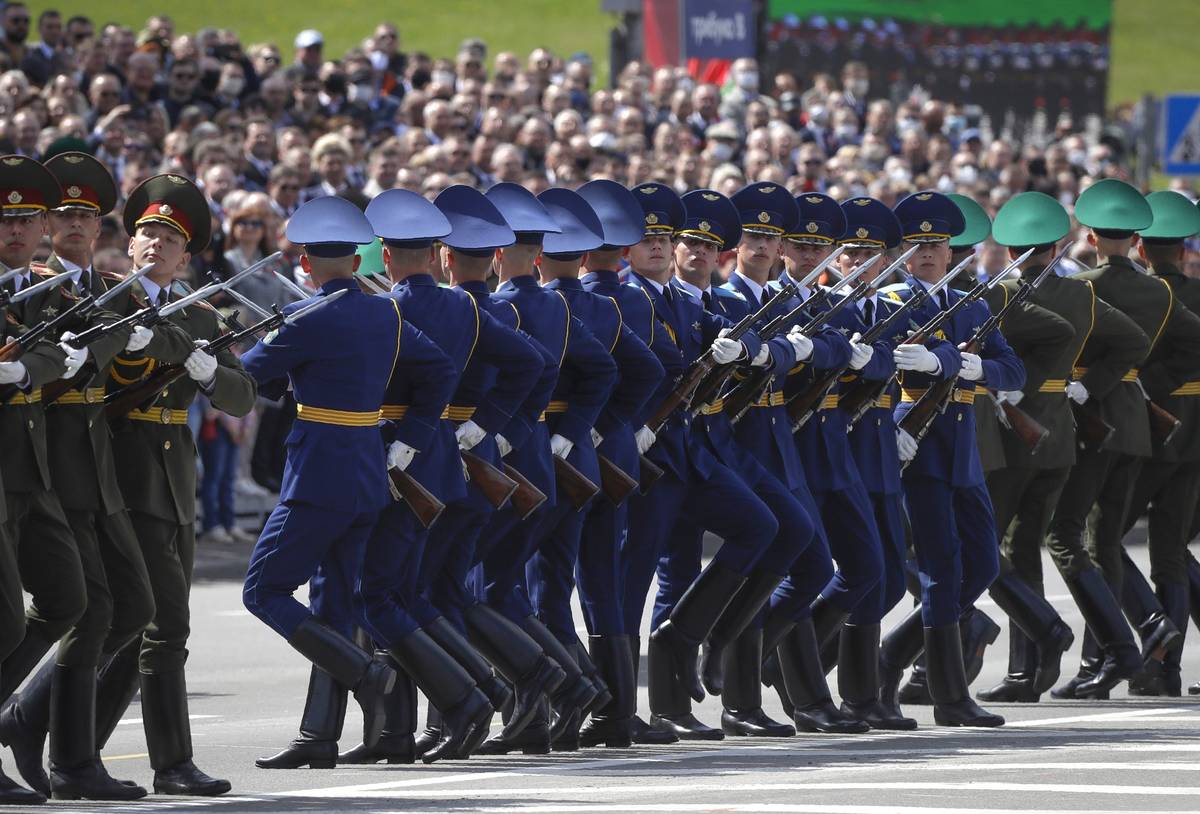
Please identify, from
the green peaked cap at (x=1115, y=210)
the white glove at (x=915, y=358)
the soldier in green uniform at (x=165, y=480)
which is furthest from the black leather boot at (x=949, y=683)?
the soldier in green uniform at (x=165, y=480)

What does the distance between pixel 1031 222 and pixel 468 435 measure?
11.4 ft

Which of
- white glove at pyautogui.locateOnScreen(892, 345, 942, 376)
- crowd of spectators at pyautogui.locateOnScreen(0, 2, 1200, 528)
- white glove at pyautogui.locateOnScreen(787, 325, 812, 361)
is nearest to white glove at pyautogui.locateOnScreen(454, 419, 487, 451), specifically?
white glove at pyautogui.locateOnScreen(787, 325, 812, 361)

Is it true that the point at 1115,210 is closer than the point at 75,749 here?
No

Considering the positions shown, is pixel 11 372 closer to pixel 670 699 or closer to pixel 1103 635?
pixel 670 699

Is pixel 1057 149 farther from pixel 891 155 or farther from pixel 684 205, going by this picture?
pixel 684 205

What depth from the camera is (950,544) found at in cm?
1055

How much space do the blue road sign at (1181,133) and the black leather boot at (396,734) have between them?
15638 millimetres

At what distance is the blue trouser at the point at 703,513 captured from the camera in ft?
32.3

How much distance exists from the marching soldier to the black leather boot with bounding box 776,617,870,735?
2.95 m

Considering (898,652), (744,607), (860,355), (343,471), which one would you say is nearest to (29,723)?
(343,471)

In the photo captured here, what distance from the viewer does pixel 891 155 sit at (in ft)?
83.9

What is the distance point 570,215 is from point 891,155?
1623 cm

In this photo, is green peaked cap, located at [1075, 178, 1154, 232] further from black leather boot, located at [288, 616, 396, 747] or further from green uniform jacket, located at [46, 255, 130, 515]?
green uniform jacket, located at [46, 255, 130, 515]

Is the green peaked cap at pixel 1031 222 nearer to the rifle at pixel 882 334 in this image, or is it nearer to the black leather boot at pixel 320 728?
the rifle at pixel 882 334
